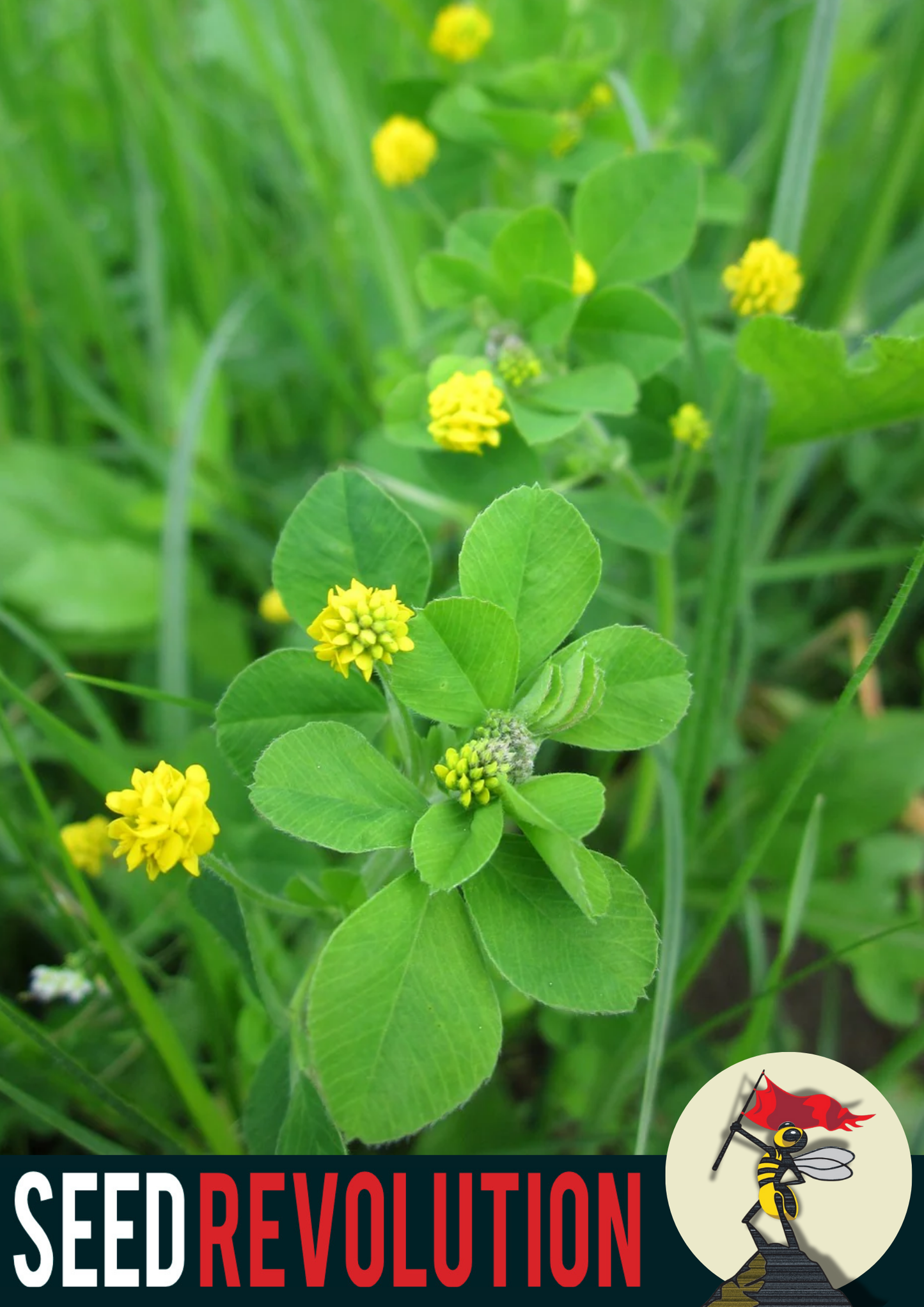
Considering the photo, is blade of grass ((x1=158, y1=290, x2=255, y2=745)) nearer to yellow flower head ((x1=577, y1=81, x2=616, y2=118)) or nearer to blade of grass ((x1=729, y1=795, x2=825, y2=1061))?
yellow flower head ((x1=577, y1=81, x2=616, y2=118))

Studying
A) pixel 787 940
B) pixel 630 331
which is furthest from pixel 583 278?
pixel 787 940

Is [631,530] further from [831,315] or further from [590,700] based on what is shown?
[831,315]

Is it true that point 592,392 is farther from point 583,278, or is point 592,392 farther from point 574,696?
point 574,696

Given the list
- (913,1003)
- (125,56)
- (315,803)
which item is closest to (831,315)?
(913,1003)

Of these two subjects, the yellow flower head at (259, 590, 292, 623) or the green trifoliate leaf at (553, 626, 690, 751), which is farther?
the yellow flower head at (259, 590, 292, 623)

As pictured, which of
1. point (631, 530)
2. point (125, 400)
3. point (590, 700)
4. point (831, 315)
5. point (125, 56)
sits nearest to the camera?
point (590, 700)

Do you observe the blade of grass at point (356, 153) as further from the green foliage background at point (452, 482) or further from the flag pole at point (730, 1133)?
the flag pole at point (730, 1133)

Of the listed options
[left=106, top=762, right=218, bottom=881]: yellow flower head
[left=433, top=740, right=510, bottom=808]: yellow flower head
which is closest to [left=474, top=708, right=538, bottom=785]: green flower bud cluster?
[left=433, top=740, right=510, bottom=808]: yellow flower head
